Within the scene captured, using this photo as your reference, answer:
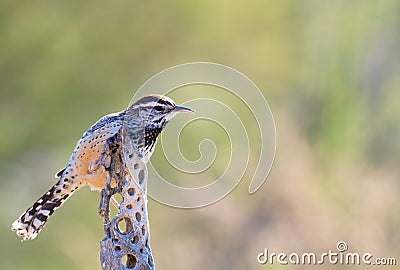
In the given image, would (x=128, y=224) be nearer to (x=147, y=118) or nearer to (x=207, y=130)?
(x=147, y=118)

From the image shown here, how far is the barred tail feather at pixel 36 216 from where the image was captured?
3210mm

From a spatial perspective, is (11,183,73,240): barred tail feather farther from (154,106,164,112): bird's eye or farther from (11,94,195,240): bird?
(154,106,164,112): bird's eye

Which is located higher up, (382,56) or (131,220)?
(382,56)

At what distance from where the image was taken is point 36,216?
3.26m

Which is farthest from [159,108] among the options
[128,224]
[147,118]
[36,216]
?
[128,224]

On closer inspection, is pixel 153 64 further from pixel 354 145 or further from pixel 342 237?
pixel 342 237

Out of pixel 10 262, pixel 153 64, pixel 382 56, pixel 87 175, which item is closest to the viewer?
pixel 87 175

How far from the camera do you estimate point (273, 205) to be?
19.3 ft

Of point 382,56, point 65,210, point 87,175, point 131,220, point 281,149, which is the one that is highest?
point 382,56

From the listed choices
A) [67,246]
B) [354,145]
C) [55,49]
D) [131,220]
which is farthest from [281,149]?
[131,220]

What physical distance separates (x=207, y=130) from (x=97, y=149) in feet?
16.0

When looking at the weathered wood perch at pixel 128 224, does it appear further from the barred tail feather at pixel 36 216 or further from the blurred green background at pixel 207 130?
the blurred green background at pixel 207 130

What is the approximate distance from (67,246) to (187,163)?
3084mm

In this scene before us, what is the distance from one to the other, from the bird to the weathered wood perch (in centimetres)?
28
